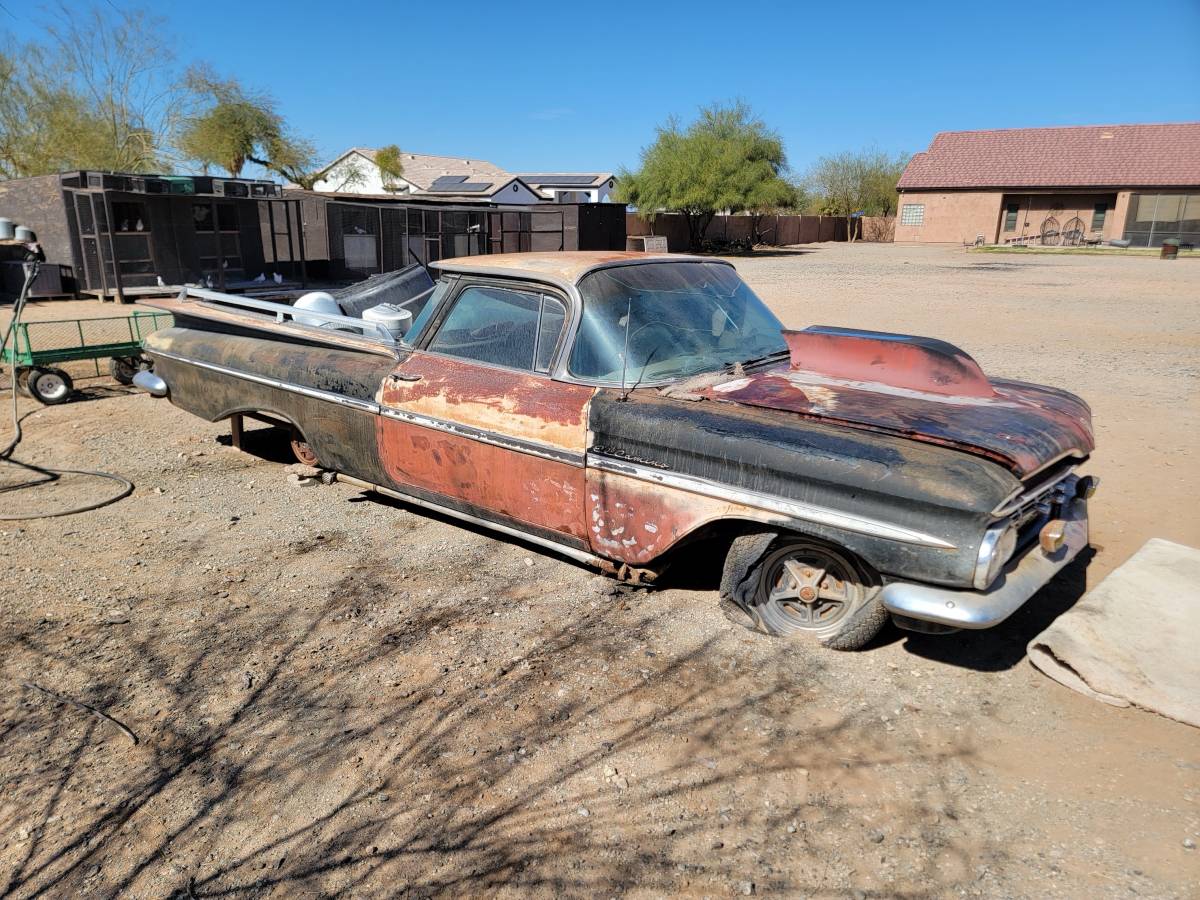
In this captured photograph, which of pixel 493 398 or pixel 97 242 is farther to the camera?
pixel 97 242

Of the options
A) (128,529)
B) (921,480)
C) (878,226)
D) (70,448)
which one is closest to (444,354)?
(128,529)

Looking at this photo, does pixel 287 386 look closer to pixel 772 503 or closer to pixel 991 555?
pixel 772 503

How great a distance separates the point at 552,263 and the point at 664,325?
2.17 feet

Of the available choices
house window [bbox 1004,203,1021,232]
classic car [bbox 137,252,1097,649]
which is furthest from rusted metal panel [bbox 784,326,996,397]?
house window [bbox 1004,203,1021,232]

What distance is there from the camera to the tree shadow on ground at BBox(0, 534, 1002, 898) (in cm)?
239

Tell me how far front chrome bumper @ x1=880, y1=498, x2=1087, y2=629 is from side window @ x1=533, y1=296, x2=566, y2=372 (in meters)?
1.91

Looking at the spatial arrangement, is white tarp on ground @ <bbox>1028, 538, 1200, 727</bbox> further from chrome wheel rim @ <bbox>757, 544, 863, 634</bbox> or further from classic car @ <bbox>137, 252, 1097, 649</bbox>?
chrome wheel rim @ <bbox>757, 544, 863, 634</bbox>

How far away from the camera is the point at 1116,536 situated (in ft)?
15.6

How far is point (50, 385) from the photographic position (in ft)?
25.4

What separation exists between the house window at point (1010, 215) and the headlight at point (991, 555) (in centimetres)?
4903

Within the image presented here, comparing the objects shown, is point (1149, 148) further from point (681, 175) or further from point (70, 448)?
point (70, 448)

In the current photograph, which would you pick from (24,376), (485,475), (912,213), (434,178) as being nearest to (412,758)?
(485,475)

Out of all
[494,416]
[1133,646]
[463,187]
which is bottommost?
[1133,646]

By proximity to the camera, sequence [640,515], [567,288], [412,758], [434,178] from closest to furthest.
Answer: [412,758] → [640,515] → [567,288] → [434,178]
